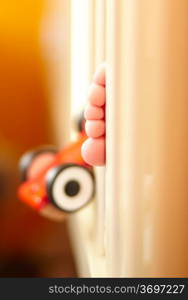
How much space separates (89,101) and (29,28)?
115cm

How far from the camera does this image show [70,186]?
2.55 ft

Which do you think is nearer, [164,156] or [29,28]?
[164,156]

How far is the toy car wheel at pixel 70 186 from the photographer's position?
29.9 inches

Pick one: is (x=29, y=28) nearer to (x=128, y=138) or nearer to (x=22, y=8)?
(x=22, y=8)

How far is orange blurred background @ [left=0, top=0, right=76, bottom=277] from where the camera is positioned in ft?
4.95

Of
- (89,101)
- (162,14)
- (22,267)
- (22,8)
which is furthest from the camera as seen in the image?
(22,8)

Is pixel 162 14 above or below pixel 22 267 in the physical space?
above

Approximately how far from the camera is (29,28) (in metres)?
1.53

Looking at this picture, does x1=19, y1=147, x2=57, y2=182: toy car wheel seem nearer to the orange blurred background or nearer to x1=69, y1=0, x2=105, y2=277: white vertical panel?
x1=69, y1=0, x2=105, y2=277: white vertical panel

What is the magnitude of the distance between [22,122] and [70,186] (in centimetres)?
85

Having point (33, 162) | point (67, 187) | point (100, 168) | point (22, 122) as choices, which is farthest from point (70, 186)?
point (22, 122)

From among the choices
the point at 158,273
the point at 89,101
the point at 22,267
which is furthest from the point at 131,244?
the point at 22,267

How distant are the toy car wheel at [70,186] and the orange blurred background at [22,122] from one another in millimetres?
760

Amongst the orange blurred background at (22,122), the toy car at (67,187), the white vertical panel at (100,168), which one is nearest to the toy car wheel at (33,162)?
the toy car at (67,187)
